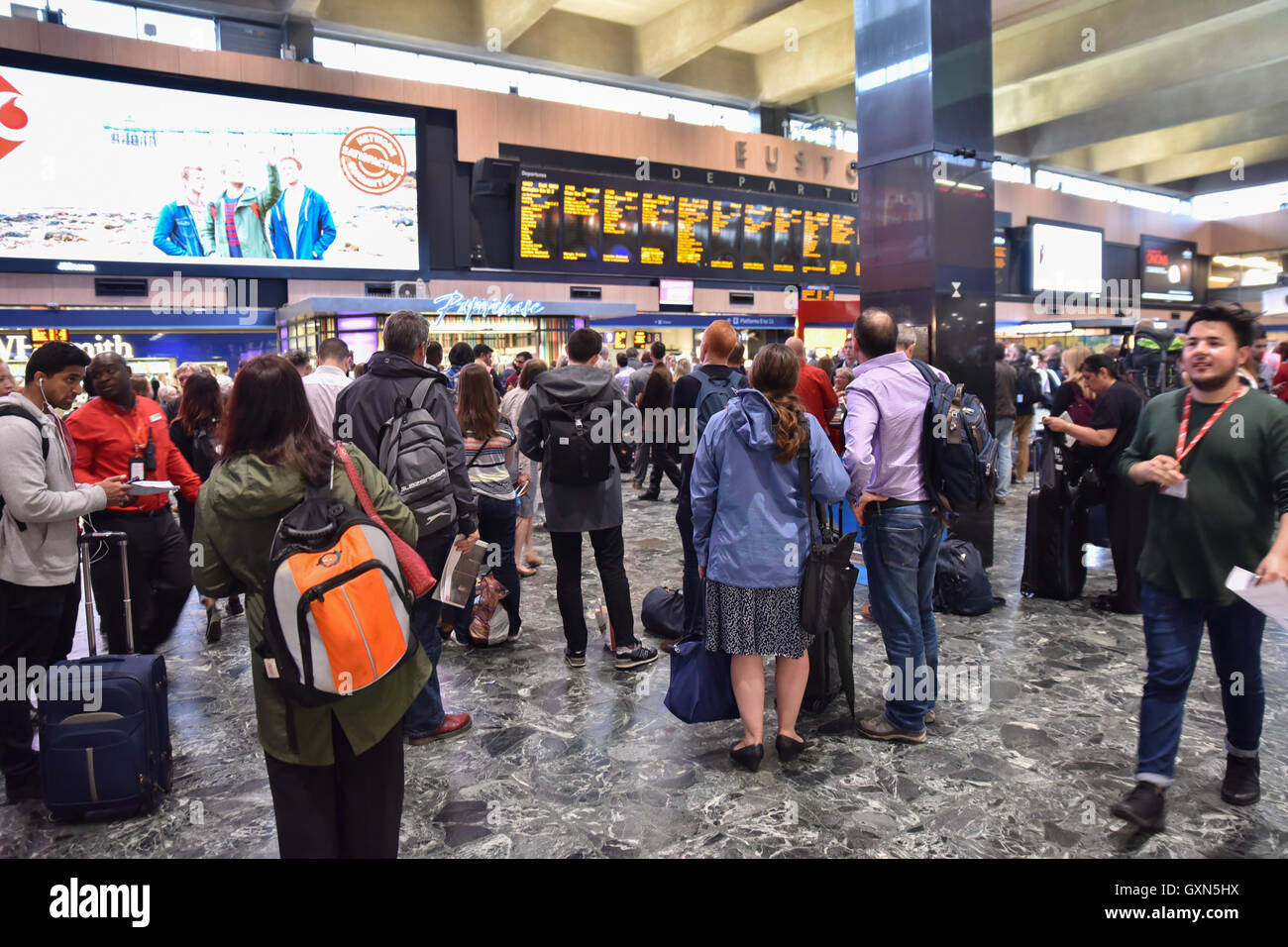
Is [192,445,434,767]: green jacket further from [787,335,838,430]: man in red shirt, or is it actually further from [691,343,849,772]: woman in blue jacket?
[787,335,838,430]: man in red shirt

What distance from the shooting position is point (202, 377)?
5.14m

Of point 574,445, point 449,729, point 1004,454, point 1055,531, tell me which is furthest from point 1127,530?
point 449,729

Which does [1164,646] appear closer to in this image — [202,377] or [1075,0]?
[202,377]

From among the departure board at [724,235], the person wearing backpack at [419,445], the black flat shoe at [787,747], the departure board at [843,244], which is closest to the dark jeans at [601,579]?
the person wearing backpack at [419,445]

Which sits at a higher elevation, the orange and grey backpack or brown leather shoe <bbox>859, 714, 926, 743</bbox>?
the orange and grey backpack

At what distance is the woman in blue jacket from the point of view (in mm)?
2957

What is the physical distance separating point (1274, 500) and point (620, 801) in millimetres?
2359

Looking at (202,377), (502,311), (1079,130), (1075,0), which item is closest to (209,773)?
(202,377)

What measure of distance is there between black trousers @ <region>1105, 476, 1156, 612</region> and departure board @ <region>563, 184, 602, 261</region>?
1124 centimetres

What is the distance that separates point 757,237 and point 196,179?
33.8 feet

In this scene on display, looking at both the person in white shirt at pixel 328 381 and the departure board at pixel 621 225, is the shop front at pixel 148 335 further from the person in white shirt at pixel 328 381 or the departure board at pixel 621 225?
the person in white shirt at pixel 328 381

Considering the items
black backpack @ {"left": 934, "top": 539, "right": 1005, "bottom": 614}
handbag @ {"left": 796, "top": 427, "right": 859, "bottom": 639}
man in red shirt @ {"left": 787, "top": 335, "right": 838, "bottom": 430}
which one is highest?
man in red shirt @ {"left": 787, "top": 335, "right": 838, "bottom": 430}

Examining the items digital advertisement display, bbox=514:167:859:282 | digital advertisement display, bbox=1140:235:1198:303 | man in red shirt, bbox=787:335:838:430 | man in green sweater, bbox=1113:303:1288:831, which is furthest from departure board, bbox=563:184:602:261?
digital advertisement display, bbox=1140:235:1198:303

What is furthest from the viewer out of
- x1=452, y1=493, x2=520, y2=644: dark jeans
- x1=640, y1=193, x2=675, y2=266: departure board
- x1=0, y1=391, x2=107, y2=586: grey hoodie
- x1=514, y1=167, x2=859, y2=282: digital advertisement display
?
x1=640, y1=193, x2=675, y2=266: departure board
